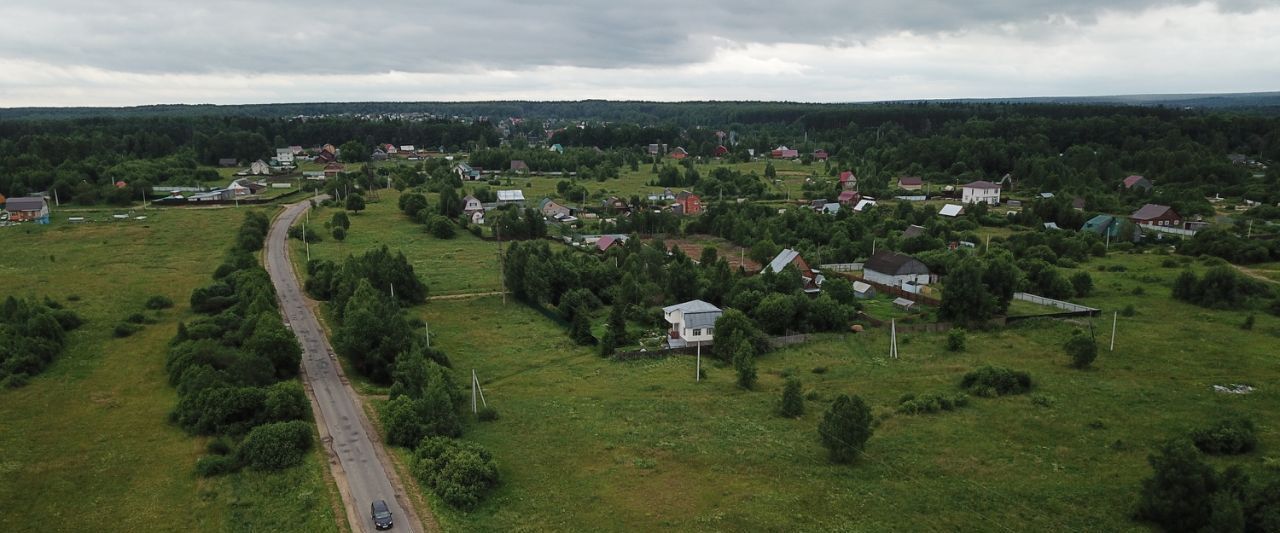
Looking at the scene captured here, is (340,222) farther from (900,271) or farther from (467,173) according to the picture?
(900,271)

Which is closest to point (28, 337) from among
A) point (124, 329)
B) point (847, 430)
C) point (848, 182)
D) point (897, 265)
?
point (124, 329)

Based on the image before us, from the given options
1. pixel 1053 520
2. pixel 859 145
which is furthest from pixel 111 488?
pixel 859 145

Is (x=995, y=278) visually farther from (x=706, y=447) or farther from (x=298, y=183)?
(x=298, y=183)

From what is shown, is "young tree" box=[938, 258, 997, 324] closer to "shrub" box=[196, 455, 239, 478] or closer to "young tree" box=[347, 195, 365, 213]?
"shrub" box=[196, 455, 239, 478]

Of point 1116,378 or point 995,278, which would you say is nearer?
point 1116,378

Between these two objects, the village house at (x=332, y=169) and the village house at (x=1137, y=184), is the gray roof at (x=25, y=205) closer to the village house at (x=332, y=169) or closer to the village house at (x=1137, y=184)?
the village house at (x=332, y=169)

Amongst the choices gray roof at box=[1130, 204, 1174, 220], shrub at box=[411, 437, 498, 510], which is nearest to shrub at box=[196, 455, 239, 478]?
shrub at box=[411, 437, 498, 510]
